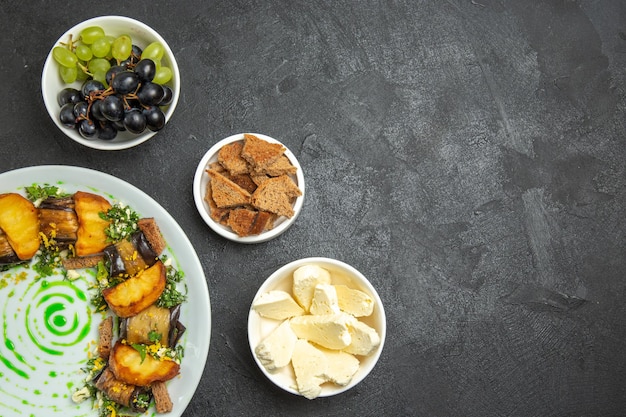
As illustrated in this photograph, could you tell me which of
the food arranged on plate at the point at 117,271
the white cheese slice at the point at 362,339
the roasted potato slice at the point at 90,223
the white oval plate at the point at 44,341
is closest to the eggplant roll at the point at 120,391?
the food arranged on plate at the point at 117,271

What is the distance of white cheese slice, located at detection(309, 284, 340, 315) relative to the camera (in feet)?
5.17

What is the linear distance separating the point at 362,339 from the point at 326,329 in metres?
0.09

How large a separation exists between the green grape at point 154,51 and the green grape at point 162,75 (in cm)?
3

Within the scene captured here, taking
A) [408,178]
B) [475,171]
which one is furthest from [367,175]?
[475,171]

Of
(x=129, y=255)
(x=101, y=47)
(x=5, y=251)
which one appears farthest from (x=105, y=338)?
(x=101, y=47)

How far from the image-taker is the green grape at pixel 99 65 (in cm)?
161

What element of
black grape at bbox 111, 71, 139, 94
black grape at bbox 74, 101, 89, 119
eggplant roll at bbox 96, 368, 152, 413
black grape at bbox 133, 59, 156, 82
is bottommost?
eggplant roll at bbox 96, 368, 152, 413

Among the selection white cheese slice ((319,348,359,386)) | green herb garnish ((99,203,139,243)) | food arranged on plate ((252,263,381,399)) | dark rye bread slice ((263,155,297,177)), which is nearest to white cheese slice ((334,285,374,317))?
food arranged on plate ((252,263,381,399))

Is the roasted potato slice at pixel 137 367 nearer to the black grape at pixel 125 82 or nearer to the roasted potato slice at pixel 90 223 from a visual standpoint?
the roasted potato slice at pixel 90 223

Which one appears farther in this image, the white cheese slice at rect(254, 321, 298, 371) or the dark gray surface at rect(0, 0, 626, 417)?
the dark gray surface at rect(0, 0, 626, 417)

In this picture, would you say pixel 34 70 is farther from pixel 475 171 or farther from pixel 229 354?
pixel 475 171

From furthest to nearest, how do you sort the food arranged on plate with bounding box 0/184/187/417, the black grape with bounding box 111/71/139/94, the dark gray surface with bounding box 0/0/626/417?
the dark gray surface with bounding box 0/0/626/417 → the food arranged on plate with bounding box 0/184/187/417 → the black grape with bounding box 111/71/139/94

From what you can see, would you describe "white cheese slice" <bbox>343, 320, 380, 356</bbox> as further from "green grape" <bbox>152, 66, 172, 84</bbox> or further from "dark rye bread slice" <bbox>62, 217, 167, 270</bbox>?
"green grape" <bbox>152, 66, 172, 84</bbox>

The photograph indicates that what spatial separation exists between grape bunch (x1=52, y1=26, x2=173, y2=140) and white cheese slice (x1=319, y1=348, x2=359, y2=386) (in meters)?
0.74
